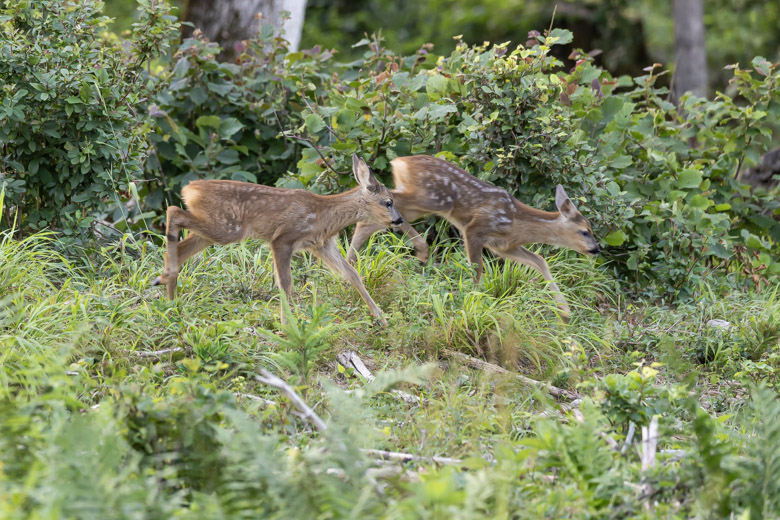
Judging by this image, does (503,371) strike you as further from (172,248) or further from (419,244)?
(172,248)

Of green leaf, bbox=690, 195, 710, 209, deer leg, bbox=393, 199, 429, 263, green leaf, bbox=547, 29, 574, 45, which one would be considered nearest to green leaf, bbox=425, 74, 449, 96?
green leaf, bbox=547, 29, 574, 45

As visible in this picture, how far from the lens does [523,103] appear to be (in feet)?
23.7

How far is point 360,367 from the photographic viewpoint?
18.9 ft

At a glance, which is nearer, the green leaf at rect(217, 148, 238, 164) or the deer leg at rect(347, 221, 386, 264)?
the deer leg at rect(347, 221, 386, 264)

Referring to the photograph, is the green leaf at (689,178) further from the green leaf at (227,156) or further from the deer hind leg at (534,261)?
the green leaf at (227,156)

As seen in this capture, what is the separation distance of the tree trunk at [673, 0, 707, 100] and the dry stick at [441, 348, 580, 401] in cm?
990

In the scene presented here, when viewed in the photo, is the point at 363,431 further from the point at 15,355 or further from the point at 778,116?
the point at 778,116

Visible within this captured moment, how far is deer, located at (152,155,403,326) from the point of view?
6191 mm

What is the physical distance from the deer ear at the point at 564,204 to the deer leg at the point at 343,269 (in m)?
1.65

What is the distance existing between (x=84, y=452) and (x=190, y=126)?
5375 mm

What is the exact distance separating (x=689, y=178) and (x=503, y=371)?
286 cm

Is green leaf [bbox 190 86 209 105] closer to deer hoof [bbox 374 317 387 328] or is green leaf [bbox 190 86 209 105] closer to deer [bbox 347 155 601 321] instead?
deer [bbox 347 155 601 321]

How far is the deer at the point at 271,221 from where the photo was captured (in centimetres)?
619

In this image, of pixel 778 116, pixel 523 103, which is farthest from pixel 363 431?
pixel 778 116
